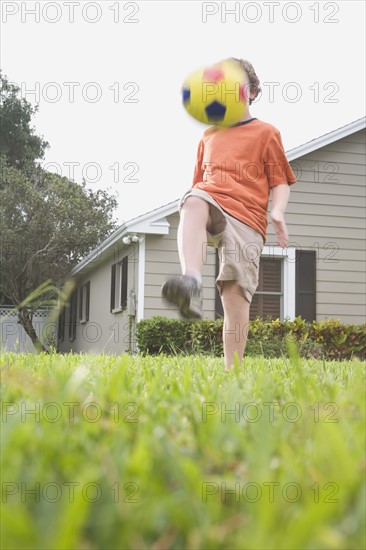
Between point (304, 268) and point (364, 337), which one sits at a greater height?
point (304, 268)

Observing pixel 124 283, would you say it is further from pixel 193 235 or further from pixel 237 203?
pixel 193 235

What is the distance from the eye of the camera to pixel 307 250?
452 inches

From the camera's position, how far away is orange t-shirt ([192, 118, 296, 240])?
3830 millimetres

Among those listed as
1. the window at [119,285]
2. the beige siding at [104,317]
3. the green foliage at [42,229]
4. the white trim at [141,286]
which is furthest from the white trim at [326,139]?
the green foliage at [42,229]

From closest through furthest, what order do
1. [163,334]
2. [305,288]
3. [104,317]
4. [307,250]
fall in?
[163,334] → [305,288] → [307,250] → [104,317]

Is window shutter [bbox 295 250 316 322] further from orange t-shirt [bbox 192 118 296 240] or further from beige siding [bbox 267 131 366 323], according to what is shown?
orange t-shirt [bbox 192 118 296 240]

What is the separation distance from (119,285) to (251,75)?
393 inches

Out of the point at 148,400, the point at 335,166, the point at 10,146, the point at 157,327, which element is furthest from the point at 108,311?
the point at 10,146

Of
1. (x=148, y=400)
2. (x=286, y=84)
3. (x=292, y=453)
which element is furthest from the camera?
(x=286, y=84)

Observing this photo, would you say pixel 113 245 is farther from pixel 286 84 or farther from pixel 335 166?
pixel 286 84

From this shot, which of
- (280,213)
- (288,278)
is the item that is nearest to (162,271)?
(288,278)

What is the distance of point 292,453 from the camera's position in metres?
1.04

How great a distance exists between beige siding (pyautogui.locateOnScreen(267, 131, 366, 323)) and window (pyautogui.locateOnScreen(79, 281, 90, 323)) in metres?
8.16

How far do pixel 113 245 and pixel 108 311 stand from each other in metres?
2.62
